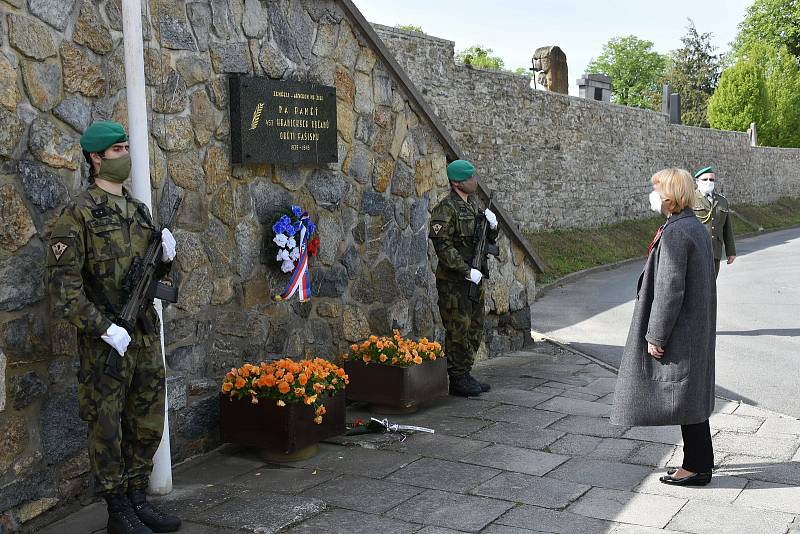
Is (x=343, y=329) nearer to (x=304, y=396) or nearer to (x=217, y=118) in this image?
(x=304, y=396)

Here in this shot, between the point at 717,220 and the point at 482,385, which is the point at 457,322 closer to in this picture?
the point at 482,385

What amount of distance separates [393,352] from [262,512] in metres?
2.20

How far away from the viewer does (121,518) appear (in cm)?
402

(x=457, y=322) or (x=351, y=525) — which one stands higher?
(x=457, y=322)

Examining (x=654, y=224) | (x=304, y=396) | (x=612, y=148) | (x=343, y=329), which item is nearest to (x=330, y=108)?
(x=343, y=329)

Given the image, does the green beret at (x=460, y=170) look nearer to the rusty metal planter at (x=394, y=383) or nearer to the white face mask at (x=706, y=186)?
the rusty metal planter at (x=394, y=383)

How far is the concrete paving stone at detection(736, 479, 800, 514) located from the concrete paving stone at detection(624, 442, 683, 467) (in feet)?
1.76

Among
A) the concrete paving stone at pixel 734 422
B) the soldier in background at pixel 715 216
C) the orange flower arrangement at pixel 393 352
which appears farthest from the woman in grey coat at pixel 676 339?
the soldier in background at pixel 715 216

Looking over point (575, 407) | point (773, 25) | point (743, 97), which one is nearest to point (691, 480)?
point (575, 407)

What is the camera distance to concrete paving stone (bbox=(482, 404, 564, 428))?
6070 millimetres

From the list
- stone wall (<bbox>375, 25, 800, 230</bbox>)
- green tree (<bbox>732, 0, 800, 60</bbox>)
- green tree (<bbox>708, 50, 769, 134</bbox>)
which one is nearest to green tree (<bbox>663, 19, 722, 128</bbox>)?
green tree (<bbox>732, 0, 800, 60</bbox>)

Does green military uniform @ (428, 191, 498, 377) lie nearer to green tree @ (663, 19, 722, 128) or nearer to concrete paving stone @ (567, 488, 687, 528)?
concrete paving stone @ (567, 488, 687, 528)

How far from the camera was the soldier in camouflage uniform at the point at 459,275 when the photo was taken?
22.0 feet

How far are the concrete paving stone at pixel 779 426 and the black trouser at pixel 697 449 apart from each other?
3.91ft
